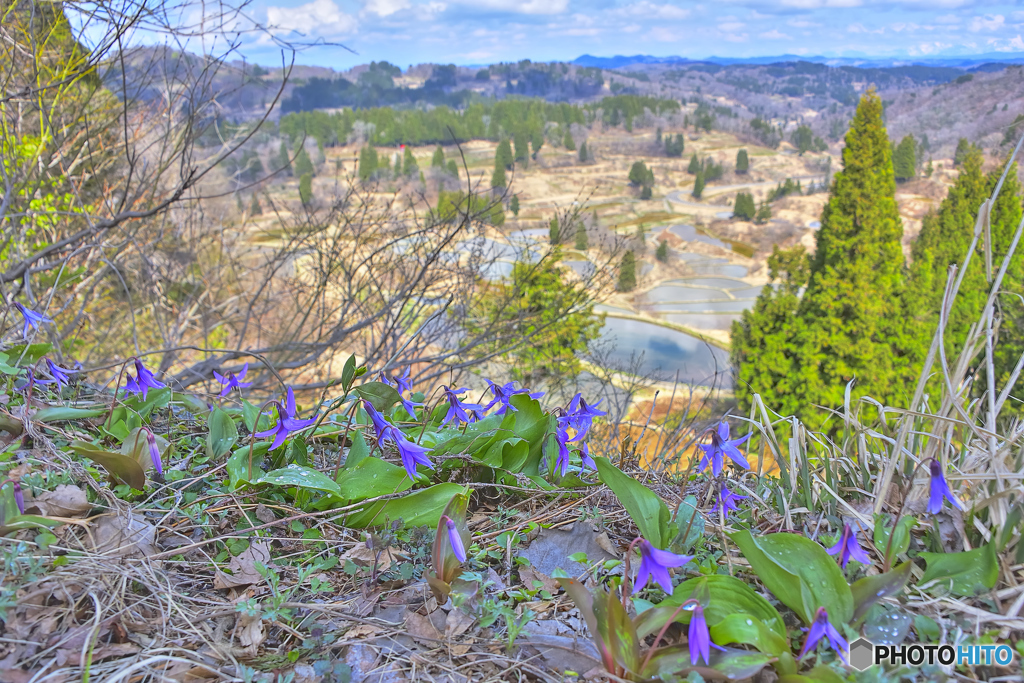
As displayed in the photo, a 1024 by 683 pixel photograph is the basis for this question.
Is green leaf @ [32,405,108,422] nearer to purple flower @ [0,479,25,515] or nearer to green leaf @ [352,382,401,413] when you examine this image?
purple flower @ [0,479,25,515]

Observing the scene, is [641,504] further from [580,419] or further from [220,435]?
[220,435]

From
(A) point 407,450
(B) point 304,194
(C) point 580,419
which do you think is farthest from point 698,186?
(A) point 407,450

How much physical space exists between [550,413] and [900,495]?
93cm

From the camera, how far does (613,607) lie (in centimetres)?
110

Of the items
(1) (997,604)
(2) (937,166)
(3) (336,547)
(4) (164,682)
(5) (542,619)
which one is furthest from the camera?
(2) (937,166)

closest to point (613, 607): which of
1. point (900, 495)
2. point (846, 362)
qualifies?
point (900, 495)

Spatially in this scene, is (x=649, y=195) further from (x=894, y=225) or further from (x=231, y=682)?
(x=231, y=682)

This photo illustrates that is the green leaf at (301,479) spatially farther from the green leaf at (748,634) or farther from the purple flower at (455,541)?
the green leaf at (748,634)

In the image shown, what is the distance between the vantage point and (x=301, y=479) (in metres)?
1.50

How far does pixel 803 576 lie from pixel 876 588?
5.1 inches

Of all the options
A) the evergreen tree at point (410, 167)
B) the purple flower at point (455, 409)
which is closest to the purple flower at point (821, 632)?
the purple flower at point (455, 409)

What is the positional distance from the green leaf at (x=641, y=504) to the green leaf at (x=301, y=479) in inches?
25.6

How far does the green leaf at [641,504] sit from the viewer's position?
55.4 inches

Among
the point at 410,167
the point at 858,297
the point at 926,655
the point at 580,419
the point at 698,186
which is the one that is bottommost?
the point at 858,297
